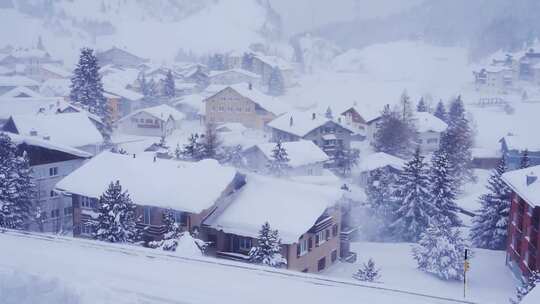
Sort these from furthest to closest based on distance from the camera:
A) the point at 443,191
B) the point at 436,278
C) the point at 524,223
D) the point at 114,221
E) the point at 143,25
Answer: the point at 143,25, the point at 443,191, the point at 436,278, the point at 524,223, the point at 114,221

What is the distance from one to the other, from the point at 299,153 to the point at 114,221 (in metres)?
16.8

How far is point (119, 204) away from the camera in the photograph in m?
14.2

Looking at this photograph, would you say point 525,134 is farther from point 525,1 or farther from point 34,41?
point 34,41

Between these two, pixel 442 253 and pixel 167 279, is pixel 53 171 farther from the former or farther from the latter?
pixel 167 279

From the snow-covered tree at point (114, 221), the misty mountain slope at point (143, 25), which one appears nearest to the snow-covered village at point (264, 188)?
the snow-covered tree at point (114, 221)

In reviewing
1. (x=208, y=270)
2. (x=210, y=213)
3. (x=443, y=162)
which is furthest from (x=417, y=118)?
(x=208, y=270)

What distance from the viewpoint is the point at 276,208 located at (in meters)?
15.9

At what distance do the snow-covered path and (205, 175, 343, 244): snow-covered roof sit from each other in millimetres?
6439

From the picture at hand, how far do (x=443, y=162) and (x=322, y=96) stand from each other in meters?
38.9

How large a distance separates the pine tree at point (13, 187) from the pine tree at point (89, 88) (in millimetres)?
18342

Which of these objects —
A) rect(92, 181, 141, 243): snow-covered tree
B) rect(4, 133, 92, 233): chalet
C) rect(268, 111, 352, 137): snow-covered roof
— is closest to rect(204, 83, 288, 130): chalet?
rect(268, 111, 352, 137): snow-covered roof

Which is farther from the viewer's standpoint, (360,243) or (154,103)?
(154,103)

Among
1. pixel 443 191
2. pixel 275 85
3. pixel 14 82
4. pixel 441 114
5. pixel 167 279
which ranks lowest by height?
pixel 443 191

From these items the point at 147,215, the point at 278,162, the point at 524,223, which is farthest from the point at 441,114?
the point at 147,215
